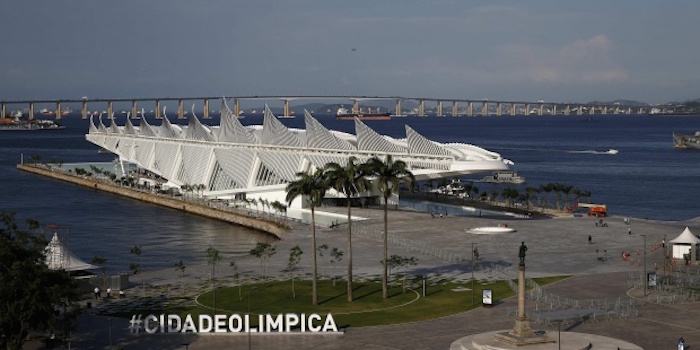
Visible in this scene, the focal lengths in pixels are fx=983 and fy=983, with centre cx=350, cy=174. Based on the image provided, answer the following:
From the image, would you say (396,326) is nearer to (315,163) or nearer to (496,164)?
(496,164)

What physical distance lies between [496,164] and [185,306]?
136ft

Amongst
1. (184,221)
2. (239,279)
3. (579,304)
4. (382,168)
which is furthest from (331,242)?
(184,221)

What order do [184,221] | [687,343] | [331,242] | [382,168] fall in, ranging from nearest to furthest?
1. [687,343]
2. [382,168]
3. [331,242]
4. [184,221]

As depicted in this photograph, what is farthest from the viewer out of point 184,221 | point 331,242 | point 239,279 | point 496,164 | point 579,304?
point 184,221

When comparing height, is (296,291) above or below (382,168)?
below

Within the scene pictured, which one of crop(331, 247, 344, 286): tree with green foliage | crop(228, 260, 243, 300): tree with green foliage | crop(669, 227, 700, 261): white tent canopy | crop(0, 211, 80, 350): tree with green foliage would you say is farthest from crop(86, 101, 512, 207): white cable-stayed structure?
crop(0, 211, 80, 350): tree with green foliage

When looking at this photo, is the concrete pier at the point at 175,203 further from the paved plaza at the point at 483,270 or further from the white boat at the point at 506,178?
the white boat at the point at 506,178

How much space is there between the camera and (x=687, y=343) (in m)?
37.6

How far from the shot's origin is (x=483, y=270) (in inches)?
2157

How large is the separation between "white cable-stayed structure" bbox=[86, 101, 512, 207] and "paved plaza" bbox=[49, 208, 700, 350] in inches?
279

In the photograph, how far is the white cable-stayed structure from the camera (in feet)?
282

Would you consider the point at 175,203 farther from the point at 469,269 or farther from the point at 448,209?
the point at 469,269

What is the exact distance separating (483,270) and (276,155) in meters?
44.9

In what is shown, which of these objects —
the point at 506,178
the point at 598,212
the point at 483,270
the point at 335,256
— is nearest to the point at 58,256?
the point at 335,256
